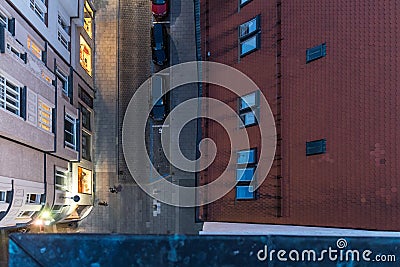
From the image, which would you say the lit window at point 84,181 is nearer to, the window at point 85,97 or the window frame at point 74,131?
the window frame at point 74,131

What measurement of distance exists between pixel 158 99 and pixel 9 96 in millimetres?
9311

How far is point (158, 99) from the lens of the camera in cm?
2111

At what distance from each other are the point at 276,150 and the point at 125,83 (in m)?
11.9

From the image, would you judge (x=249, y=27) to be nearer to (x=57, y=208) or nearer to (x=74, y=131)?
(x=74, y=131)

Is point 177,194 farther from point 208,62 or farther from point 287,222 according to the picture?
point 287,222

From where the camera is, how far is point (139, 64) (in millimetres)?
22016

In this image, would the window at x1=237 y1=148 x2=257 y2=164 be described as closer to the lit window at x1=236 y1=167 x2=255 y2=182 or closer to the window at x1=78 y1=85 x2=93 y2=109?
the lit window at x1=236 y1=167 x2=255 y2=182

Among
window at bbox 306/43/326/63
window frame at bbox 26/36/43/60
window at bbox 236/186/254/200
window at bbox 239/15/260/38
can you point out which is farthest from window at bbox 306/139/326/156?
window frame at bbox 26/36/43/60

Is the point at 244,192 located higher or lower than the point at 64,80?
lower

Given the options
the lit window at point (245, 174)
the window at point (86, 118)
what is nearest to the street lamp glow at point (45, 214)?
the window at point (86, 118)

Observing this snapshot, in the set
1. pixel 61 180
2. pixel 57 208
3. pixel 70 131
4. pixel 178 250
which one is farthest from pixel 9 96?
pixel 178 250

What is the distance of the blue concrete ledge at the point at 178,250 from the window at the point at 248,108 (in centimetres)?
967

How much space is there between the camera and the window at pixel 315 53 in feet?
38.7

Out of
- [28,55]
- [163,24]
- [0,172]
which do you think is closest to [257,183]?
[0,172]
